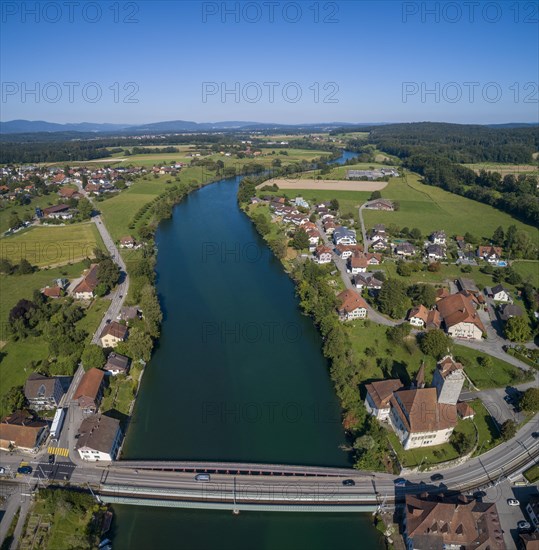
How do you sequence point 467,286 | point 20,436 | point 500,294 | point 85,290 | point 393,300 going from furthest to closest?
point 467,286
point 85,290
point 500,294
point 393,300
point 20,436

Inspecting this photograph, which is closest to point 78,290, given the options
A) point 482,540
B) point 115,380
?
point 115,380

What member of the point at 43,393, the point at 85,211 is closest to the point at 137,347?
the point at 43,393

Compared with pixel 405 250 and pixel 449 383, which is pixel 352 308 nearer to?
pixel 449 383

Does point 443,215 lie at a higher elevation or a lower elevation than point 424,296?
higher

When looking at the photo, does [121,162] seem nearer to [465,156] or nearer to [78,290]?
[78,290]

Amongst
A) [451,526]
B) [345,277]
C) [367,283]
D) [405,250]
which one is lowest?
[451,526]

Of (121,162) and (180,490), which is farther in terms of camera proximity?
(121,162)
